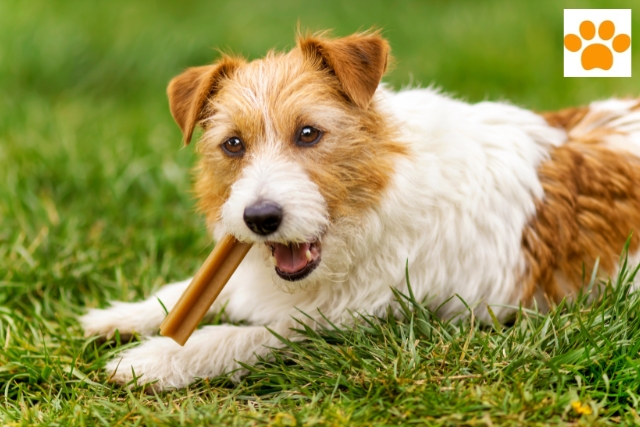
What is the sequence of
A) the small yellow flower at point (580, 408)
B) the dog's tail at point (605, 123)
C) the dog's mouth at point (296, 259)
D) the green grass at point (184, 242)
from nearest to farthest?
1. the small yellow flower at point (580, 408)
2. the green grass at point (184, 242)
3. the dog's mouth at point (296, 259)
4. the dog's tail at point (605, 123)

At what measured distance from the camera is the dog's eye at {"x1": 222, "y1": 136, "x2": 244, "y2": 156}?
11.5 feet

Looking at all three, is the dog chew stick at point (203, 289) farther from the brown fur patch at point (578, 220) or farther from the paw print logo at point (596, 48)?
the paw print logo at point (596, 48)

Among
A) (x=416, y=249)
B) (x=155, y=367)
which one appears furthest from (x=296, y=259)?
(x=155, y=367)

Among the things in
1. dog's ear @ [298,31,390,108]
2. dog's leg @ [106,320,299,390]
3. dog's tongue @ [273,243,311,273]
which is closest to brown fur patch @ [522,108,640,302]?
dog's ear @ [298,31,390,108]

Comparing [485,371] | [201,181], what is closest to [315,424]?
[485,371]

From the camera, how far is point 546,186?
3.79 m

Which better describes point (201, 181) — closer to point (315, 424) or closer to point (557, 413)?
point (315, 424)

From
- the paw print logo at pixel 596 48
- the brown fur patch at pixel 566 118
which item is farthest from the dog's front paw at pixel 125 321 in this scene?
the paw print logo at pixel 596 48

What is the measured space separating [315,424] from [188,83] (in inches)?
77.3

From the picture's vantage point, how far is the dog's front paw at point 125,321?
13.4 feet

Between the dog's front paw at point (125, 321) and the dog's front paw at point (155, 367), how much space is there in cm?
35

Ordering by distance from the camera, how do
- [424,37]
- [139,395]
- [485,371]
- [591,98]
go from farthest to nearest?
[424,37]
[591,98]
[139,395]
[485,371]

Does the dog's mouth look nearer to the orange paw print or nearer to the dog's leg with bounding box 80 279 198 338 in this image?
the dog's leg with bounding box 80 279 198 338

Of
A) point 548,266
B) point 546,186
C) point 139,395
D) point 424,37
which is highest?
point 424,37
